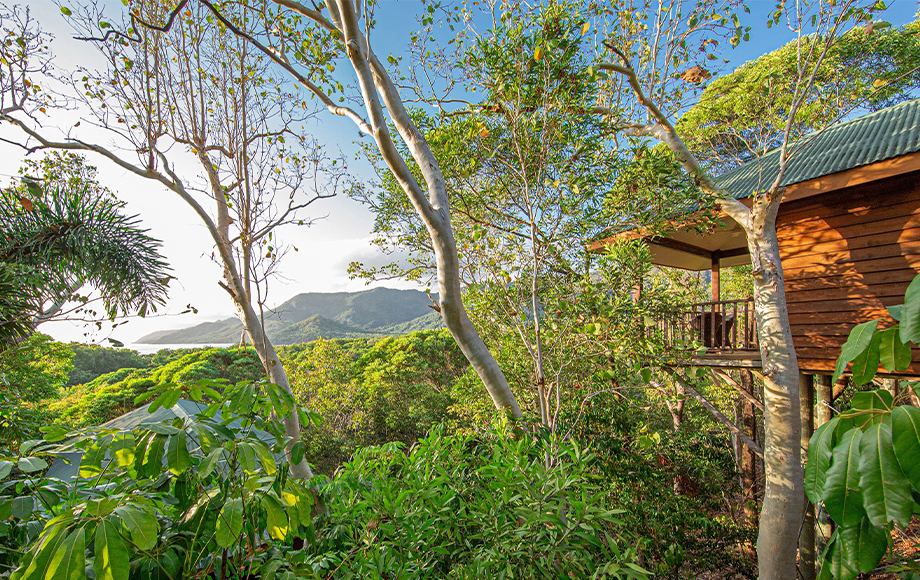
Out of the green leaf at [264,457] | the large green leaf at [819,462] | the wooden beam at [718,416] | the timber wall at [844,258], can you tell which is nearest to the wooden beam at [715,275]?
the timber wall at [844,258]

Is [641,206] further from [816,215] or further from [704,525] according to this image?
[704,525]

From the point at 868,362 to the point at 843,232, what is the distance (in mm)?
4882

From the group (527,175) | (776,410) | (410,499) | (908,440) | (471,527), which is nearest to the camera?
(908,440)

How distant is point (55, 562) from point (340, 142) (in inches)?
204

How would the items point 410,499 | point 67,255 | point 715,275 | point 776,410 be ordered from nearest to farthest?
point 410,499, point 67,255, point 776,410, point 715,275

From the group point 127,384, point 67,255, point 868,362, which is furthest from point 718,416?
point 127,384

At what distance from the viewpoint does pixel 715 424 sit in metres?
7.69

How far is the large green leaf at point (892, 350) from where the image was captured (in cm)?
96

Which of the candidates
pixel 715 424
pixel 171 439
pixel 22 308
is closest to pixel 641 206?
pixel 171 439

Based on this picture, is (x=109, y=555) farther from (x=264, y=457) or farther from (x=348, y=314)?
(x=348, y=314)

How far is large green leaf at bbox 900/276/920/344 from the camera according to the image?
0.85m

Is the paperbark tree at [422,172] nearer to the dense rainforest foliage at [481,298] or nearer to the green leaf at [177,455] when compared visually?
the dense rainforest foliage at [481,298]

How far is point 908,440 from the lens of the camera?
0.81 metres

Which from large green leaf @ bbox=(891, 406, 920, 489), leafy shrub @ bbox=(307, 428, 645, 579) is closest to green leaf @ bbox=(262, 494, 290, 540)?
leafy shrub @ bbox=(307, 428, 645, 579)
